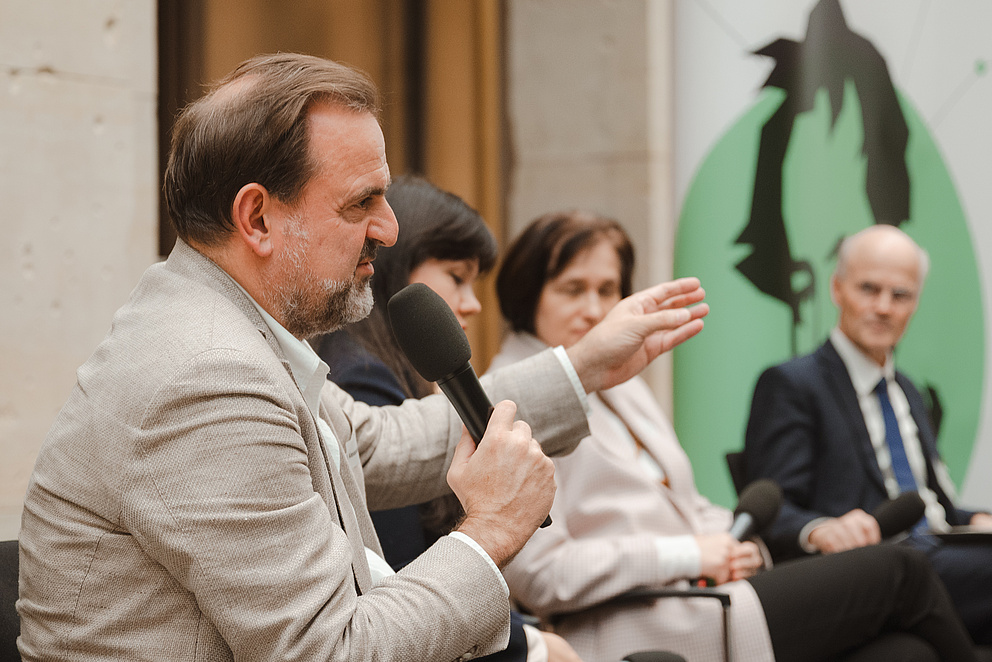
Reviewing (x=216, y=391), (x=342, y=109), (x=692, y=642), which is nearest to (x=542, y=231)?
(x=692, y=642)

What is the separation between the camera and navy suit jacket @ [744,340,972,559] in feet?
9.36

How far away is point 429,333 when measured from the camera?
4.17 feet

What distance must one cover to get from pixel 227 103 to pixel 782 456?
7.02ft

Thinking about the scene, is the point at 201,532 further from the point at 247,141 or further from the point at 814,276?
the point at 814,276

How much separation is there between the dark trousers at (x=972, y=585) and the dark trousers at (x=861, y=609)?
1.63 ft

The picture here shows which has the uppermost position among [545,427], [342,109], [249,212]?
[342,109]

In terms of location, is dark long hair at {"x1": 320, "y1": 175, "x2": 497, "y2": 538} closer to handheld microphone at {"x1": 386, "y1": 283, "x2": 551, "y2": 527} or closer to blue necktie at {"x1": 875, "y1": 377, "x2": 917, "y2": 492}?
handheld microphone at {"x1": 386, "y1": 283, "x2": 551, "y2": 527}

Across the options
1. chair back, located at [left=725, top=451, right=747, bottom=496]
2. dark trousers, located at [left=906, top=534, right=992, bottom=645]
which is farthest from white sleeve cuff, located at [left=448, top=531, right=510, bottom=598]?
chair back, located at [left=725, top=451, right=747, bottom=496]

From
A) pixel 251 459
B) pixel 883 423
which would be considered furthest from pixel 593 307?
pixel 251 459

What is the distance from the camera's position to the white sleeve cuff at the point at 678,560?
212 centimetres

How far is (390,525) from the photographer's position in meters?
1.86

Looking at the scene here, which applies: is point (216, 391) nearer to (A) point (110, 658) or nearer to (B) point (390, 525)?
(A) point (110, 658)

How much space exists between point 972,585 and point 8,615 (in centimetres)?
242

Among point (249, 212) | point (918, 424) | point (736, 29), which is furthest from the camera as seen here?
point (736, 29)
